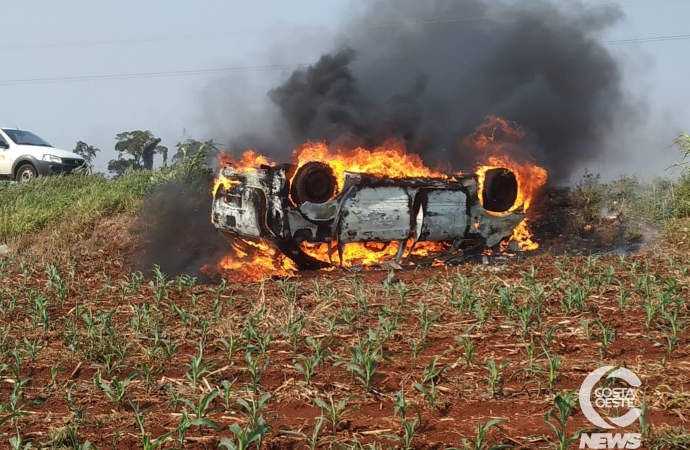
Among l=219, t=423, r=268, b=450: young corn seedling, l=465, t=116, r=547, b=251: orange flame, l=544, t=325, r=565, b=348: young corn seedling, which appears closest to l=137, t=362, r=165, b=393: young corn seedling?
l=219, t=423, r=268, b=450: young corn seedling

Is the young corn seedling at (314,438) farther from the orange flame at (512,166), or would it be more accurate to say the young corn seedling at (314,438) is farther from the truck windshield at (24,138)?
the truck windshield at (24,138)

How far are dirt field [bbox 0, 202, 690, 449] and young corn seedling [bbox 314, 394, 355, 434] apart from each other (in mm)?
12

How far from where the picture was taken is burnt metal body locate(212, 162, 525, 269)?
796cm

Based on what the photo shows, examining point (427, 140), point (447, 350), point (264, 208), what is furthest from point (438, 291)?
point (427, 140)

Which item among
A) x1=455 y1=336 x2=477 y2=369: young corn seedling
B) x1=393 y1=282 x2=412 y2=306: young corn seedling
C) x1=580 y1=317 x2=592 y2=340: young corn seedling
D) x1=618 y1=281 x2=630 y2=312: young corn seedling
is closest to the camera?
x1=455 y1=336 x2=477 y2=369: young corn seedling

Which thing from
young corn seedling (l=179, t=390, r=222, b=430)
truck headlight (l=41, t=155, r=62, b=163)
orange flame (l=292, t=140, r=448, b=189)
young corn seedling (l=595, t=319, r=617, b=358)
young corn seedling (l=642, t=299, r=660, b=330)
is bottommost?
Answer: young corn seedling (l=179, t=390, r=222, b=430)

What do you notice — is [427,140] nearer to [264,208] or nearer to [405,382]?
[264,208]

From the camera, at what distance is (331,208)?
8133 mm

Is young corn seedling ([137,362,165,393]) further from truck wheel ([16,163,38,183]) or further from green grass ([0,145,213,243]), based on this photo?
truck wheel ([16,163,38,183])

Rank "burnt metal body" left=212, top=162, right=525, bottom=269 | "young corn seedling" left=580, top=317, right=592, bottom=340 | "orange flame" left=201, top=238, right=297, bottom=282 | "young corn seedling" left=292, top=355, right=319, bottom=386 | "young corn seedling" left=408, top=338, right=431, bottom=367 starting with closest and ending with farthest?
"young corn seedling" left=292, top=355, right=319, bottom=386 < "young corn seedling" left=408, top=338, right=431, bottom=367 < "young corn seedling" left=580, top=317, right=592, bottom=340 < "burnt metal body" left=212, top=162, right=525, bottom=269 < "orange flame" left=201, top=238, right=297, bottom=282

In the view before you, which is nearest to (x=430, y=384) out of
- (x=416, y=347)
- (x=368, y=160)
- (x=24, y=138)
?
(x=416, y=347)

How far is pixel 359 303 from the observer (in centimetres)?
614

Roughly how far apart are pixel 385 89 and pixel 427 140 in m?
2.82

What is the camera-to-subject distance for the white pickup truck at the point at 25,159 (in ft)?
62.4
